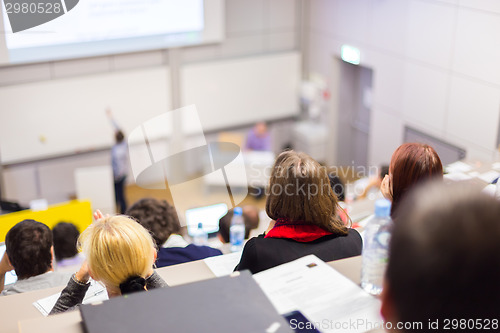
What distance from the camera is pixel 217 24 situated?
7.52 meters

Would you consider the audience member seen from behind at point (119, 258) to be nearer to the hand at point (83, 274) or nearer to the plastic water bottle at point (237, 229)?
the hand at point (83, 274)

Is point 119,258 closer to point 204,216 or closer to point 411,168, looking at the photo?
point 411,168

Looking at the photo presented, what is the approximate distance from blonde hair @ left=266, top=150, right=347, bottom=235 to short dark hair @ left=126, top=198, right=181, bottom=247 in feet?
5.11

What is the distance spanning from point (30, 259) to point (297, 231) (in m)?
1.62

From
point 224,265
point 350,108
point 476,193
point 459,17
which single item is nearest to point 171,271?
point 224,265

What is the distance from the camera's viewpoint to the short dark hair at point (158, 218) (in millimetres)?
3316

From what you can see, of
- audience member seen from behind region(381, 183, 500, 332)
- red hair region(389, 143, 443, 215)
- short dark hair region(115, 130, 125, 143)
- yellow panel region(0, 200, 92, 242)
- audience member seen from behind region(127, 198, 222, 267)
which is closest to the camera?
audience member seen from behind region(381, 183, 500, 332)

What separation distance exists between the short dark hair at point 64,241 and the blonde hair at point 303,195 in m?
2.61

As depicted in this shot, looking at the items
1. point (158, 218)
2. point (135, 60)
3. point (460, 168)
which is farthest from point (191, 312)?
point (135, 60)

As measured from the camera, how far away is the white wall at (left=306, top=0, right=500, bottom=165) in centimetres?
539

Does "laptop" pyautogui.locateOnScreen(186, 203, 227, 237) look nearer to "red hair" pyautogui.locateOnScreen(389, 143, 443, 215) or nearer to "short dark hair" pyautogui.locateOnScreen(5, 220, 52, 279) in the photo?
"short dark hair" pyautogui.locateOnScreen(5, 220, 52, 279)

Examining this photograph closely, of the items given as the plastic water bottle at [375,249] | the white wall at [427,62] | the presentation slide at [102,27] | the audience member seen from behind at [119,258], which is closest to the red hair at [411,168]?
the plastic water bottle at [375,249]

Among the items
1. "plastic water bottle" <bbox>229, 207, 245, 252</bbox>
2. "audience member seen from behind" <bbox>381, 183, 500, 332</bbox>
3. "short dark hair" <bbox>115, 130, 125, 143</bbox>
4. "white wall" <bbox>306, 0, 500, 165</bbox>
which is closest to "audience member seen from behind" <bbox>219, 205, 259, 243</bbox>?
"plastic water bottle" <bbox>229, 207, 245, 252</bbox>

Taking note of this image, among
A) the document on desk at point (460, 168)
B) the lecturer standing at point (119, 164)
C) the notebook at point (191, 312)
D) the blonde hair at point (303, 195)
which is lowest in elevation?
the lecturer standing at point (119, 164)
